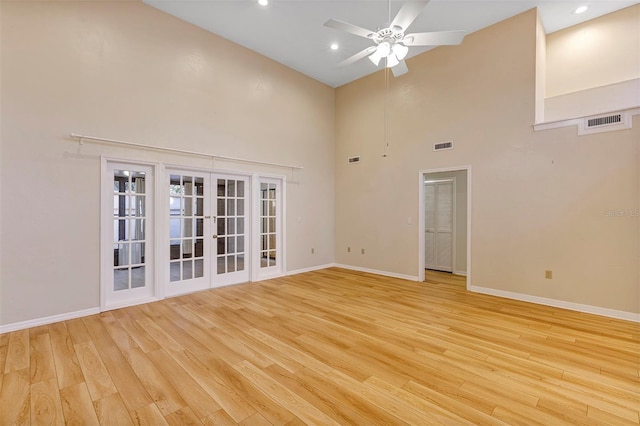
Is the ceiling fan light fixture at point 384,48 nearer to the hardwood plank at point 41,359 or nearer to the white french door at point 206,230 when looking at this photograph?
the white french door at point 206,230

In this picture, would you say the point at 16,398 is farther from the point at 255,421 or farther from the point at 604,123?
the point at 604,123

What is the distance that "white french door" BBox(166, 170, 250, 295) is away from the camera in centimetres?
459

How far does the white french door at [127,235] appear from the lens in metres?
3.87

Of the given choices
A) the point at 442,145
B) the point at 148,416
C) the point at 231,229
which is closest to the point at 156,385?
the point at 148,416

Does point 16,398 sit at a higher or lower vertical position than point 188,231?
lower

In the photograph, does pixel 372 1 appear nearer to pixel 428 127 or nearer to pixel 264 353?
pixel 428 127

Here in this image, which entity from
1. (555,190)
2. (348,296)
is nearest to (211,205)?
(348,296)

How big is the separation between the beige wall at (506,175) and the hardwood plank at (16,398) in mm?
5438

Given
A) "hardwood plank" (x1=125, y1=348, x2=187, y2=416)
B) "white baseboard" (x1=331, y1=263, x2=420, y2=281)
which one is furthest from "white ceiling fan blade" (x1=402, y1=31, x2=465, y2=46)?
"white baseboard" (x1=331, y1=263, x2=420, y2=281)

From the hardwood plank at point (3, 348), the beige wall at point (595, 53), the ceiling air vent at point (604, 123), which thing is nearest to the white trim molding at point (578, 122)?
the ceiling air vent at point (604, 123)

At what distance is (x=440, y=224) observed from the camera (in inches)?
258

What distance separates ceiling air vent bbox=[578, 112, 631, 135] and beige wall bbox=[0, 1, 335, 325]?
211 inches

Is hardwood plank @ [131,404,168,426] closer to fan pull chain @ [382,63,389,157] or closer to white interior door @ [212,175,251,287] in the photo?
white interior door @ [212,175,251,287]

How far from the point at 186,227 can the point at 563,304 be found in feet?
19.5
